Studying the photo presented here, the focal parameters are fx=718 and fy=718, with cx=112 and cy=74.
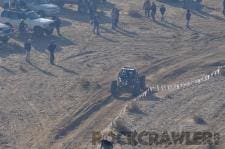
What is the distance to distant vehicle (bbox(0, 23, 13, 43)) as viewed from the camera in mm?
45844

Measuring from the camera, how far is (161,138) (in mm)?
30562

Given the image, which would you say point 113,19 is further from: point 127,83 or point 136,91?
point 136,91

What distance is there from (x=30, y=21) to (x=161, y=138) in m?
21.0

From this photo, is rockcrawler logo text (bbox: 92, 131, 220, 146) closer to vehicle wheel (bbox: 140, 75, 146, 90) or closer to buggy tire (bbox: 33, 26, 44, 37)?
vehicle wheel (bbox: 140, 75, 146, 90)

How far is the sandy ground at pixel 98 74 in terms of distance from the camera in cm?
3262

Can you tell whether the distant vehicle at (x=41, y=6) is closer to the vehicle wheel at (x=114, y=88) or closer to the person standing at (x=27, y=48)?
the person standing at (x=27, y=48)

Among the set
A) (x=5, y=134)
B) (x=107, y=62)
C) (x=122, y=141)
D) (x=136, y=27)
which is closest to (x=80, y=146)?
(x=122, y=141)

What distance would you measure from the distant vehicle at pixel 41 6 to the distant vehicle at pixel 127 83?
17.0 m

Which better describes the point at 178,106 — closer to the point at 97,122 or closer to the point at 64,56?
the point at 97,122

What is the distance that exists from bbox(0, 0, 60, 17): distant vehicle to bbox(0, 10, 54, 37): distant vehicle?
2.96 meters

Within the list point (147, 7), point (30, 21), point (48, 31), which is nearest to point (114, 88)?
point (48, 31)

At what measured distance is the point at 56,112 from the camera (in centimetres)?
3450

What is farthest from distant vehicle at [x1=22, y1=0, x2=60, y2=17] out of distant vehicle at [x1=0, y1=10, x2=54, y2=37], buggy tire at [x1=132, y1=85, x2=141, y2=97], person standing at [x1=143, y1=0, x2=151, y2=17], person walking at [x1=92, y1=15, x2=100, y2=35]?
buggy tire at [x1=132, y1=85, x2=141, y2=97]

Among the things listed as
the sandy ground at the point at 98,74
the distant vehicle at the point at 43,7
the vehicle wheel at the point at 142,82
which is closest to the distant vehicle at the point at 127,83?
the vehicle wheel at the point at 142,82
